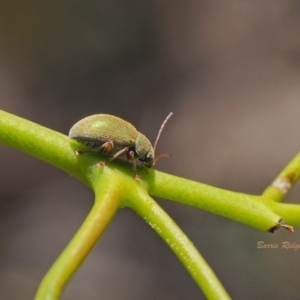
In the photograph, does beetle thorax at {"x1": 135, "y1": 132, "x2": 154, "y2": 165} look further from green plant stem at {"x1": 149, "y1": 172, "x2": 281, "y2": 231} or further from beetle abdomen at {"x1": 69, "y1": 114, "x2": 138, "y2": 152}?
green plant stem at {"x1": 149, "y1": 172, "x2": 281, "y2": 231}

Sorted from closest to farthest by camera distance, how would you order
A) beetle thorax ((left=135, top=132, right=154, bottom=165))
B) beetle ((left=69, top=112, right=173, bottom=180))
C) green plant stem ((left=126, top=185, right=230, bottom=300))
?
green plant stem ((left=126, top=185, right=230, bottom=300)) < beetle ((left=69, top=112, right=173, bottom=180)) < beetle thorax ((left=135, top=132, right=154, bottom=165))

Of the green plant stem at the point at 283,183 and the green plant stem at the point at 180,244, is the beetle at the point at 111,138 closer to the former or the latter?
the green plant stem at the point at 180,244

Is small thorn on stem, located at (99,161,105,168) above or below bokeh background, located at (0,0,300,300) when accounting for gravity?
below

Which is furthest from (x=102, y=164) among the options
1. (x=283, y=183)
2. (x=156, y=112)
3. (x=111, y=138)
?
(x=156, y=112)

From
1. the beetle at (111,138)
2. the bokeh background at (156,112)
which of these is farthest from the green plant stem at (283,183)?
the bokeh background at (156,112)

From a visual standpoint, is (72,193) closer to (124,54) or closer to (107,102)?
(107,102)

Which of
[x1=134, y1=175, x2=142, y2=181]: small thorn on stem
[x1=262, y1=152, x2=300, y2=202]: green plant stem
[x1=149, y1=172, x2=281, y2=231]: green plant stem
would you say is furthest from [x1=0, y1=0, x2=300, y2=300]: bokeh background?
[x1=134, y1=175, x2=142, y2=181]: small thorn on stem
